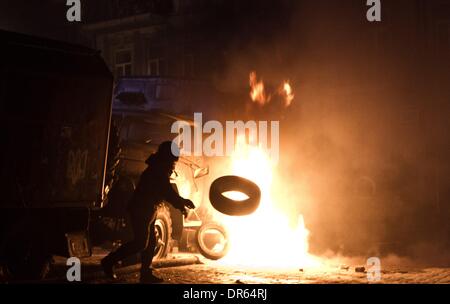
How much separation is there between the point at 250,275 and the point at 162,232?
2.11 m

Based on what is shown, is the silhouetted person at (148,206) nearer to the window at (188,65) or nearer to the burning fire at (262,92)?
the burning fire at (262,92)

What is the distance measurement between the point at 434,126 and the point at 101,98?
49.9ft

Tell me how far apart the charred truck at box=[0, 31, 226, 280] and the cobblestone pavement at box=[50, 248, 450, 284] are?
0.96 metres

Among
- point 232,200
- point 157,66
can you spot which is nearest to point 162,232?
point 232,200

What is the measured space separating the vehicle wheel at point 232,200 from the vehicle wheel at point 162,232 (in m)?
1.43

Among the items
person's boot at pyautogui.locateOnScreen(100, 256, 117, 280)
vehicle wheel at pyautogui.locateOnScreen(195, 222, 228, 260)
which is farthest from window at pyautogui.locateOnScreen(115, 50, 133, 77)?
person's boot at pyautogui.locateOnScreen(100, 256, 117, 280)

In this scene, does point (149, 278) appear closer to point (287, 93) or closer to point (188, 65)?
point (287, 93)

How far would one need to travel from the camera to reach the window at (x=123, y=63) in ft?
100

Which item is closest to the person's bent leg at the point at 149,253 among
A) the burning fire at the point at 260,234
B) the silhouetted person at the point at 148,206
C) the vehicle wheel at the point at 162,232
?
the silhouetted person at the point at 148,206

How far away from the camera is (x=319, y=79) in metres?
24.7

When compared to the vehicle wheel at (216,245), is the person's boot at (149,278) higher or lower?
lower

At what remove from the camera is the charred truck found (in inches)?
334
